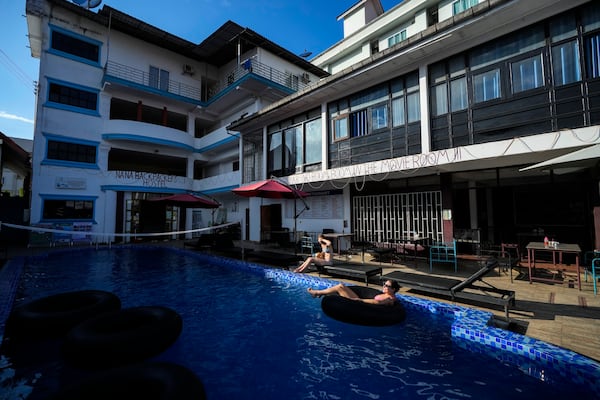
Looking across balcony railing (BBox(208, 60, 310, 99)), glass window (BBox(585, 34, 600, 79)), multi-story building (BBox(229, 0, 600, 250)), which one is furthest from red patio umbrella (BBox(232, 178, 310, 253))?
balcony railing (BBox(208, 60, 310, 99))

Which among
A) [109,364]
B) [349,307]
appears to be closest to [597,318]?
[349,307]

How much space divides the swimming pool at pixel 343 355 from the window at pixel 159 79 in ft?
63.9

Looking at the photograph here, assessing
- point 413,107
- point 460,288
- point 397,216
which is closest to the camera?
point 460,288

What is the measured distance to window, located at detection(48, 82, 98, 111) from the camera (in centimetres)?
1716

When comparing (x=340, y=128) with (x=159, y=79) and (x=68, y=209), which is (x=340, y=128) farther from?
(x=68, y=209)

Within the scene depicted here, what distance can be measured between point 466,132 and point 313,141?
6758 mm

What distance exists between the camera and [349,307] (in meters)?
4.54

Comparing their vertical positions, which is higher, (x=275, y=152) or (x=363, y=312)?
(x=275, y=152)

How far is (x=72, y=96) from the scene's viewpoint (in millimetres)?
17828

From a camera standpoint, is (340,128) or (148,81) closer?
(340,128)

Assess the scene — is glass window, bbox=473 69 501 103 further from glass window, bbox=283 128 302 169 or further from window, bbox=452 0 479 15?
window, bbox=452 0 479 15

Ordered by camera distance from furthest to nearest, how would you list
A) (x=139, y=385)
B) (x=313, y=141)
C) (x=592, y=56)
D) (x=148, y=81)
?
(x=148, y=81), (x=313, y=141), (x=592, y=56), (x=139, y=385)

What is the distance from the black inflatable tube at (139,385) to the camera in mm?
2334

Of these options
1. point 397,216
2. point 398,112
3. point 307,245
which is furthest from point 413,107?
point 307,245
